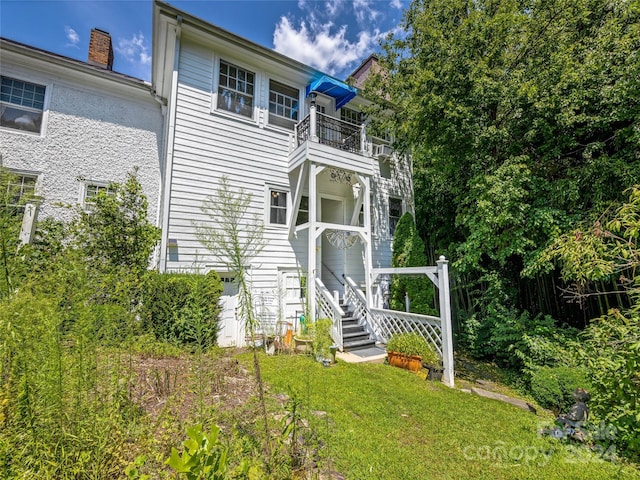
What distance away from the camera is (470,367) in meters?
6.61

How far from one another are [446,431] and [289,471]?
7.86ft

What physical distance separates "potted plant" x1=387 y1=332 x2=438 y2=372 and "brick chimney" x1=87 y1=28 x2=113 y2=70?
13.8 meters

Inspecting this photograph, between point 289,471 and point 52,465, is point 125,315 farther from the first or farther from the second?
point 289,471

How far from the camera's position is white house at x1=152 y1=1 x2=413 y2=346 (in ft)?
22.8

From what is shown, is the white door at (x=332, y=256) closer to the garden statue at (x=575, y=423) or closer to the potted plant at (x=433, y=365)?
the potted plant at (x=433, y=365)

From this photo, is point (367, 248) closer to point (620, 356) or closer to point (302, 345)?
point (302, 345)

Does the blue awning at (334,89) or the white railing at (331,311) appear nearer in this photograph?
the white railing at (331,311)

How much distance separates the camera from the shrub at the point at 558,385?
427 centimetres

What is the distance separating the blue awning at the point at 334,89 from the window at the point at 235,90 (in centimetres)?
192

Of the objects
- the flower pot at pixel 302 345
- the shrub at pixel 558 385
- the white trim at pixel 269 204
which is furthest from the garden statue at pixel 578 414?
the white trim at pixel 269 204

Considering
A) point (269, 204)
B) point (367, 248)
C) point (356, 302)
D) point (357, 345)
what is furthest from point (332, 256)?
point (357, 345)

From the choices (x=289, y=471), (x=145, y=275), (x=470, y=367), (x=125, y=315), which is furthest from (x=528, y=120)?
(x=145, y=275)

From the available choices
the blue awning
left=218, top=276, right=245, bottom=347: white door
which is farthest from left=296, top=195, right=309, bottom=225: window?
the blue awning

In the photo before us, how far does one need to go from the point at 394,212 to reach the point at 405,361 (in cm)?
628
